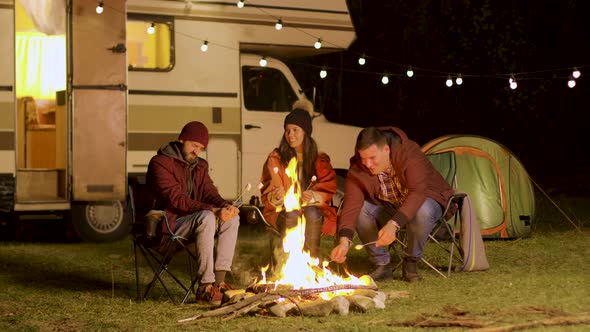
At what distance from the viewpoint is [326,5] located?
404 inches

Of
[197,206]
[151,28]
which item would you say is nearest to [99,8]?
[151,28]

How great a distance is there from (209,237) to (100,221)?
13.2ft

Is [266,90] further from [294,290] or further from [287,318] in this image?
[287,318]

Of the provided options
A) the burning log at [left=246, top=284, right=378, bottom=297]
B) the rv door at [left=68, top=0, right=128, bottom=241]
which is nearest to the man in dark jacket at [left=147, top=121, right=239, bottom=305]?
the burning log at [left=246, top=284, right=378, bottom=297]

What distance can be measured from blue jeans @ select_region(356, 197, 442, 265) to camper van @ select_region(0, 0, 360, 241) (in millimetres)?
3251

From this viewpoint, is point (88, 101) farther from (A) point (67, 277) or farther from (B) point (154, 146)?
(A) point (67, 277)

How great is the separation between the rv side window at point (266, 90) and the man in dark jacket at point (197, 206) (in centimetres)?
373

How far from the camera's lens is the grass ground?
514 cm

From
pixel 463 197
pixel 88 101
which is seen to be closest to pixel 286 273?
pixel 463 197

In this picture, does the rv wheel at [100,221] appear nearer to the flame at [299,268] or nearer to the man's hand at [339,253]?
the flame at [299,268]

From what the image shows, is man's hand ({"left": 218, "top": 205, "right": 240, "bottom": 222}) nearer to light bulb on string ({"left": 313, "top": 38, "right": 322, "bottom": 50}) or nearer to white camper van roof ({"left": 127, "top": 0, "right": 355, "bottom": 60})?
white camper van roof ({"left": 127, "top": 0, "right": 355, "bottom": 60})

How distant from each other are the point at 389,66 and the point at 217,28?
30.4ft

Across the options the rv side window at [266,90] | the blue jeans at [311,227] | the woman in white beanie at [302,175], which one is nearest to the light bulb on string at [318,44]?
the rv side window at [266,90]

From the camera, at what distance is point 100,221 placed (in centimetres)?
960
